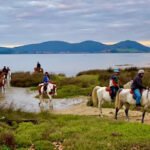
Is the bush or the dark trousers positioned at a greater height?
the dark trousers

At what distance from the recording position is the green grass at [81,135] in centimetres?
1174

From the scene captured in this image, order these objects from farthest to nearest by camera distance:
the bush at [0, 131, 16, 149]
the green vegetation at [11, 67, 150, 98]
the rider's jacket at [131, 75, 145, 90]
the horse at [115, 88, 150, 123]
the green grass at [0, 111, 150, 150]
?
the green vegetation at [11, 67, 150, 98] < the horse at [115, 88, 150, 123] < the rider's jacket at [131, 75, 145, 90] < the bush at [0, 131, 16, 149] < the green grass at [0, 111, 150, 150]

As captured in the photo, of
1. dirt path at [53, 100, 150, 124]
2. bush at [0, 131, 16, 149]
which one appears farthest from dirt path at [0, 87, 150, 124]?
bush at [0, 131, 16, 149]

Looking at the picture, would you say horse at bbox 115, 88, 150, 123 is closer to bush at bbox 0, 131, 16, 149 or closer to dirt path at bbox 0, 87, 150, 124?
dirt path at bbox 0, 87, 150, 124

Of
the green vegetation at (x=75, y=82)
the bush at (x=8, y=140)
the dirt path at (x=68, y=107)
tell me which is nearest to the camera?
the bush at (x=8, y=140)

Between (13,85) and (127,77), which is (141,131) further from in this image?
(13,85)

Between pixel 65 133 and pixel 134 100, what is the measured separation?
585 centimetres

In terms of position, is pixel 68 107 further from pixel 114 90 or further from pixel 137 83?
pixel 137 83

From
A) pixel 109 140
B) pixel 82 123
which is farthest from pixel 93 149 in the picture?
pixel 82 123

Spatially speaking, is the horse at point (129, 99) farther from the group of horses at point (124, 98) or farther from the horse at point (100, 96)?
the horse at point (100, 96)

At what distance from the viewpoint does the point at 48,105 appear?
1000 inches

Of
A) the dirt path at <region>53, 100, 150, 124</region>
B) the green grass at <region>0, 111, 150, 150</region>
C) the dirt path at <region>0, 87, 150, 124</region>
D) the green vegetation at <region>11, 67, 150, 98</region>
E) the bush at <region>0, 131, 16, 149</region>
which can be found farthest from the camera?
the green vegetation at <region>11, 67, 150, 98</region>

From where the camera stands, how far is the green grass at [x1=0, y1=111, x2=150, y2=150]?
11742 millimetres

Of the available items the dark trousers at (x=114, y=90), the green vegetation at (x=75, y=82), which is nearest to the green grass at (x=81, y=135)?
the dark trousers at (x=114, y=90)
